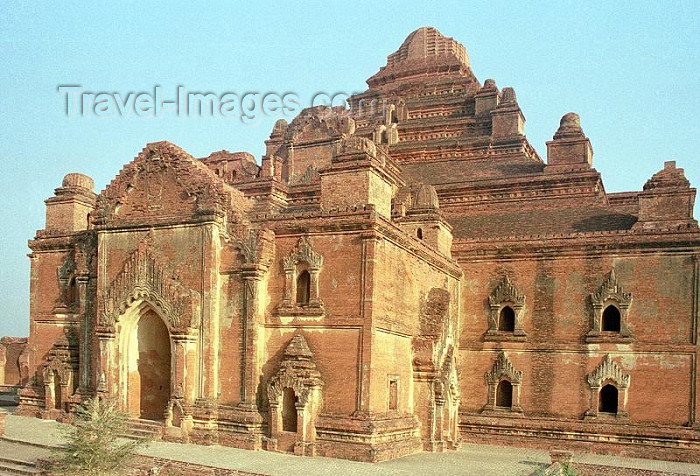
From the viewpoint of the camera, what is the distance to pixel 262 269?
71.5 ft

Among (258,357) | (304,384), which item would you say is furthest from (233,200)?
(304,384)

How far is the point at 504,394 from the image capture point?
26.7 m

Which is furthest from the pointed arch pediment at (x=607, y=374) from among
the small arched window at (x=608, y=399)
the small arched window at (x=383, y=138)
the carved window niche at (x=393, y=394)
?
the small arched window at (x=383, y=138)

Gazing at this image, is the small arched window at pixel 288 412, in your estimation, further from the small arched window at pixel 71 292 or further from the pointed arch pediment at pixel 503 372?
the small arched window at pixel 71 292

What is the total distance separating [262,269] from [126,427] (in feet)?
20.7

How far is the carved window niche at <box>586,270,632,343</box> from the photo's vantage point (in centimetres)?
2503

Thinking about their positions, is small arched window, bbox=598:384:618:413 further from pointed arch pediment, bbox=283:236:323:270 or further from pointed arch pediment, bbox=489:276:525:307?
pointed arch pediment, bbox=283:236:323:270

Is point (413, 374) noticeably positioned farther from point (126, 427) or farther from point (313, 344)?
point (126, 427)

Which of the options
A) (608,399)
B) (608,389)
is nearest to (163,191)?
(608,389)

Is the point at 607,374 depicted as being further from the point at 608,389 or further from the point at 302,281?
the point at 302,281

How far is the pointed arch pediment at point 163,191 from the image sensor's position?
22734mm

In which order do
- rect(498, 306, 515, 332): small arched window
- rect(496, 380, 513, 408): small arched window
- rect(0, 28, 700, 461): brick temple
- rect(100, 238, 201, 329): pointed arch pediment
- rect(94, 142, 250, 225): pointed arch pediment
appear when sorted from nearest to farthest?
rect(0, 28, 700, 461): brick temple
rect(100, 238, 201, 329): pointed arch pediment
rect(94, 142, 250, 225): pointed arch pediment
rect(496, 380, 513, 408): small arched window
rect(498, 306, 515, 332): small arched window

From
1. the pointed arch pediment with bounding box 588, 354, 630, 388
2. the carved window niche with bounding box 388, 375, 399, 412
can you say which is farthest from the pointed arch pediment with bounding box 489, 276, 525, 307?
the carved window niche with bounding box 388, 375, 399, 412

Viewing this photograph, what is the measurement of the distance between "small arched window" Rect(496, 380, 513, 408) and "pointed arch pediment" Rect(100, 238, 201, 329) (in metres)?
11.4
